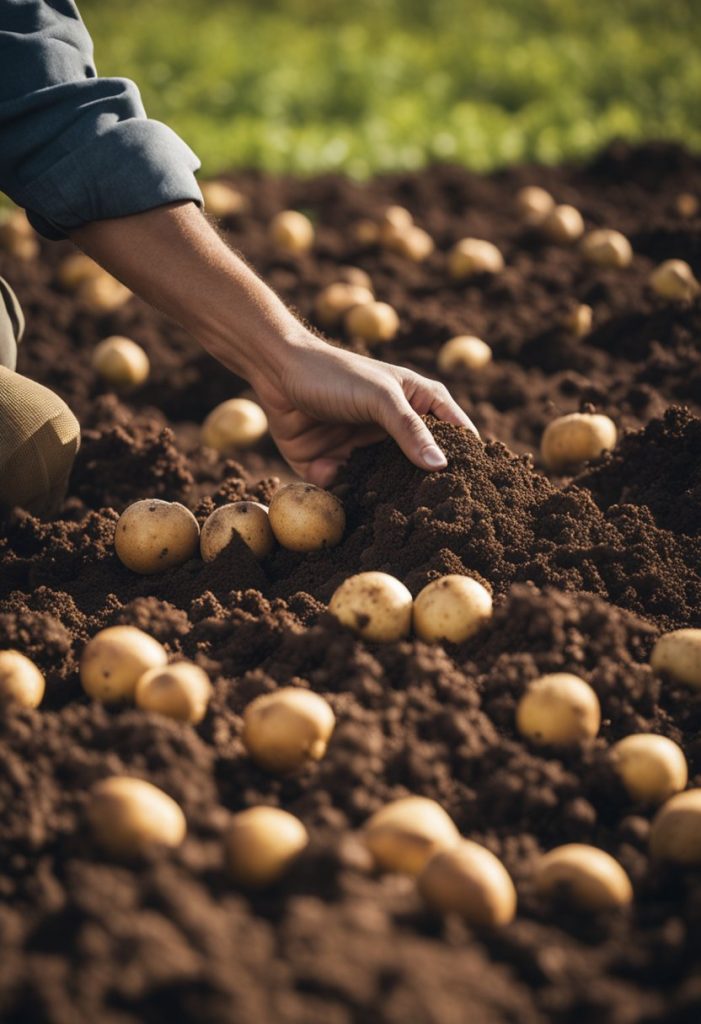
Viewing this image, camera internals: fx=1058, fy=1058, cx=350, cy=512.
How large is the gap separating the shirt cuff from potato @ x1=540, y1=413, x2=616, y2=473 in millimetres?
1561

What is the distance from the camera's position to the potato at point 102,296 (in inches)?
214

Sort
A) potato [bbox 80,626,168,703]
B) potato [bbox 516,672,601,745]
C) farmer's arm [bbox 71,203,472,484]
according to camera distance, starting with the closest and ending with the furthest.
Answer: potato [bbox 516,672,601,745], potato [bbox 80,626,168,703], farmer's arm [bbox 71,203,472,484]

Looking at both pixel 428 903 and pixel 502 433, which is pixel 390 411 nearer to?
pixel 502 433

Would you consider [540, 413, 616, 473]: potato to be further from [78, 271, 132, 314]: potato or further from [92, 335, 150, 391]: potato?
[78, 271, 132, 314]: potato

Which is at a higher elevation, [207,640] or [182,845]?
[182,845]

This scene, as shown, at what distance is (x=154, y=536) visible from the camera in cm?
320

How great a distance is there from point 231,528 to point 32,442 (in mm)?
750

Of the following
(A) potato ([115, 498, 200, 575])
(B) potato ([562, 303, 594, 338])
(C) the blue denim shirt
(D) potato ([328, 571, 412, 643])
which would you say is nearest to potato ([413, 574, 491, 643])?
(D) potato ([328, 571, 412, 643])

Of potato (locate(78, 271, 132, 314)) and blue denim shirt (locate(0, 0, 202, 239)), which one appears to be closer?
blue denim shirt (locate(0, 0, 202, 239))

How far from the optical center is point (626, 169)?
731cm

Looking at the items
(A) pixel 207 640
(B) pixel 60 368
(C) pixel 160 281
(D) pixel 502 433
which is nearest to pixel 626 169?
(D) pixel 502 433

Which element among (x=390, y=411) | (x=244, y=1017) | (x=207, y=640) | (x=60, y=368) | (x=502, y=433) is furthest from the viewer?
(x=60, y=368)

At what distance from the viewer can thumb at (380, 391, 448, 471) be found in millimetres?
3152

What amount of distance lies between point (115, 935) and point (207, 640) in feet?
3.73
